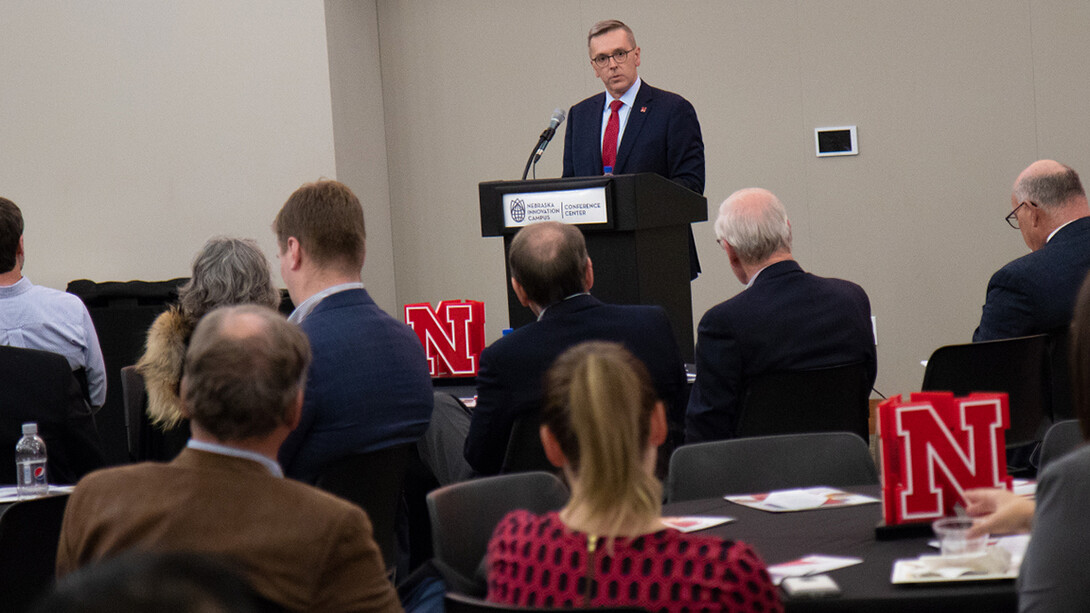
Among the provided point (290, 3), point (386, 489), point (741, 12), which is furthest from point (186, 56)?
point (386, 489)

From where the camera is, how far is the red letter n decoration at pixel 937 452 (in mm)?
2252

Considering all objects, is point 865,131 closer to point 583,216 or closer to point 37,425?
point 583,216

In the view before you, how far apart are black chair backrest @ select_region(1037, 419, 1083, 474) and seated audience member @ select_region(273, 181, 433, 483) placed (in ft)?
4.88

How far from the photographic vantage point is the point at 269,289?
363 cm

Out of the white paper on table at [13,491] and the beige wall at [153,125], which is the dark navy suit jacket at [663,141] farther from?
the white paper on table at [13,491]

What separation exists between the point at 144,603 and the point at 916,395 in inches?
78.0

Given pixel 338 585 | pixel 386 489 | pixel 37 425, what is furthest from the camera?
pixel 37 425

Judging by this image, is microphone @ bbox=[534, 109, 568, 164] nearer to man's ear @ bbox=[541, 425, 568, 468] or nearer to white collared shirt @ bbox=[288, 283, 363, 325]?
white collared shirt @ bbox=[288, 283, 363, 325]

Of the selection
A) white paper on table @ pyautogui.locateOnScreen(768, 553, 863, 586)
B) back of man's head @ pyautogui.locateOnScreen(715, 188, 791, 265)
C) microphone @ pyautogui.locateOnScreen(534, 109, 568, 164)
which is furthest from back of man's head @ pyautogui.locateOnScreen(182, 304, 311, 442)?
microphone @ pyautogui.locateOnScreen(534, 109, 568, 164)

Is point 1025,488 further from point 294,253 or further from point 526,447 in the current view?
point 294,253

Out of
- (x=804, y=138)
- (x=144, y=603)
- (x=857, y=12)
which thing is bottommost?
(x=144, y=603)

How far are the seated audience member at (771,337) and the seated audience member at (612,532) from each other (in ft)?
5.70

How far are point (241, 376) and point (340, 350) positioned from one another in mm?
1076

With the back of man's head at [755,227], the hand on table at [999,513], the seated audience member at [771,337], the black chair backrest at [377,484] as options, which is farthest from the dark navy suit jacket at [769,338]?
the hand on table at [999,513]
